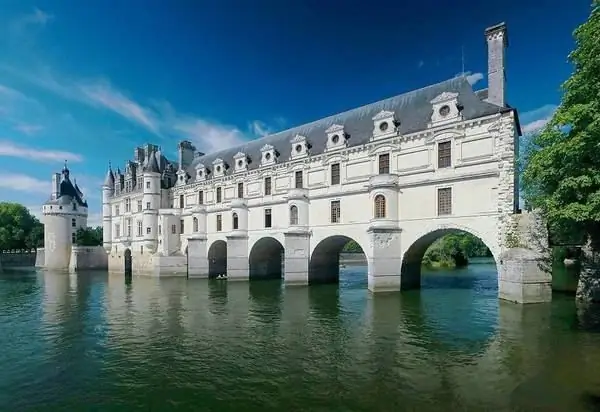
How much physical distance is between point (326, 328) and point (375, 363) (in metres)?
5.03

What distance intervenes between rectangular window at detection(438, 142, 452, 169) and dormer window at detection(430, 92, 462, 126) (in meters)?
1.42

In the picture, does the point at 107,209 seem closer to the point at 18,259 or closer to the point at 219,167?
the point at 219,167

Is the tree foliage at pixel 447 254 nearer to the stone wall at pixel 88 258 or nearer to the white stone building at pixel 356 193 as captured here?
the white stone building at pixel 356 193

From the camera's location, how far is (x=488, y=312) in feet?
60.3

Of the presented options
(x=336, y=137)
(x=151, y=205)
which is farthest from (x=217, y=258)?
(x=336, y=137)

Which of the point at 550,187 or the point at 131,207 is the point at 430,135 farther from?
the point at 131,207

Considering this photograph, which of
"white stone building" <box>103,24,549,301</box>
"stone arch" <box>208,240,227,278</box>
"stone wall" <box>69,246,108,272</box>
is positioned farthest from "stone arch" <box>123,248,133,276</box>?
"stone arch" <box>208,240,227,278</box>

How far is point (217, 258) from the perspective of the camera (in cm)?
4200

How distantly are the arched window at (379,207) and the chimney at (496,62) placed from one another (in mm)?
9032

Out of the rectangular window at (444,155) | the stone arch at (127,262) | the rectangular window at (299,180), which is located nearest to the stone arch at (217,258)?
the rectangular window at (299,180)

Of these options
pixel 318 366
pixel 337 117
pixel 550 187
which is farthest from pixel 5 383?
pixel 337 117

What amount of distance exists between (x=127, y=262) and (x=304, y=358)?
46.8 metres

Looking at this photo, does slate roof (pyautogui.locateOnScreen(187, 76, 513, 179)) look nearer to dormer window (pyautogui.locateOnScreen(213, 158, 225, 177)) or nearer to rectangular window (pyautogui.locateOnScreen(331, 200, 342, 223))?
dormer window (pyautogui.locateOnScreen(213, 158, 225, 177))

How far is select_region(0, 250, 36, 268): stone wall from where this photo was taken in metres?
73.8
